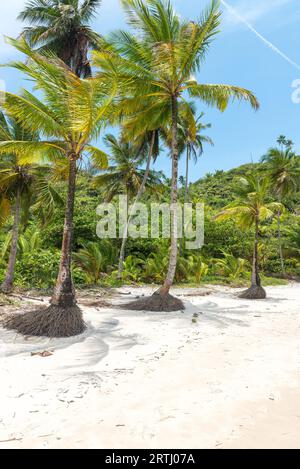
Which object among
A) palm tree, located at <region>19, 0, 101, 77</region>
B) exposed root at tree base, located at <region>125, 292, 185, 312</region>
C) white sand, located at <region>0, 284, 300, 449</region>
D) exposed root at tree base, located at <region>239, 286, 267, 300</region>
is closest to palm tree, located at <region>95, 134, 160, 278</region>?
palm tree, located at <region>19, 0, 101, 77</region>

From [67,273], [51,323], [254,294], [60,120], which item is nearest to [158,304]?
[67,273]

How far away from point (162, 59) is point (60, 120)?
14.3 feet

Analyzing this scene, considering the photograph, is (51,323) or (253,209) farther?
(253,209)

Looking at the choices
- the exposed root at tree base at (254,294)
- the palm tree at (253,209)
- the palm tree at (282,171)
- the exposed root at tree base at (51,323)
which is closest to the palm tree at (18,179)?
the exposed root at tree base at (51,323)

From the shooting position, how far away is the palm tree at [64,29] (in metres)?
16.8

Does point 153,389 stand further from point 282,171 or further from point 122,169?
point 282,171

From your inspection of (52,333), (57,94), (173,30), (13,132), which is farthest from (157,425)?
(13,132)

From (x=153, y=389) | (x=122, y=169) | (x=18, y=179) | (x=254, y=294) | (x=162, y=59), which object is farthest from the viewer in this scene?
(x=122, y=169)

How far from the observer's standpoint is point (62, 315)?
7148 millimetres

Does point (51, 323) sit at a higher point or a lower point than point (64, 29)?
lower

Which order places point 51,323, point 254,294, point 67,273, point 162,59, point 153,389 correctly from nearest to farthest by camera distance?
point 153,389 < point 51,323 < point 67,273 < point 162,59 < point 254,294

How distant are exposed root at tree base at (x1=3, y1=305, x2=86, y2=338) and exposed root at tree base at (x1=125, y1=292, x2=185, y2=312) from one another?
3.32 meters

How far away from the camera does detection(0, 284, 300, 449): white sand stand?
319 centimetres

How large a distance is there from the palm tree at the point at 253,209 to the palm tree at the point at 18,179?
22.1 feet
